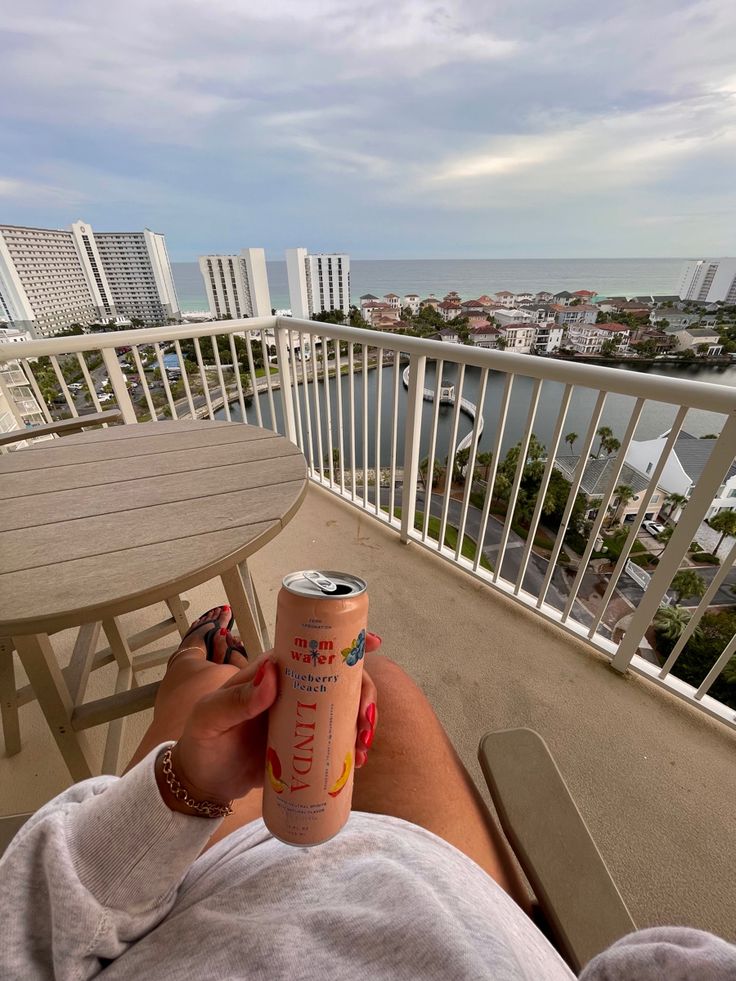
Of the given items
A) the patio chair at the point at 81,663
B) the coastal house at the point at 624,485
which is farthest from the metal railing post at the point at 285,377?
the coastal house at the point at 624,485

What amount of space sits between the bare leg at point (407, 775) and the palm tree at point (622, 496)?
4.55ft

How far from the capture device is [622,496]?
6.12ft

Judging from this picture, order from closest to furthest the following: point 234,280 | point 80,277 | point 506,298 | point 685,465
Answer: point 685,465
point 234,280
point 506,298
point 80,277

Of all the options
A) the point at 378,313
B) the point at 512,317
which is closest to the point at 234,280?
the point at 378,313

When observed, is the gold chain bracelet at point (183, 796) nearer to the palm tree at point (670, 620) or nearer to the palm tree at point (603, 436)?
the palm tree at point (603, 436)

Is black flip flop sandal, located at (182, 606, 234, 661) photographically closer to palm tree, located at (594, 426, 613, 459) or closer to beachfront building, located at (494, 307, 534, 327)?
palm tree, located at (594, 426, 613, 459)

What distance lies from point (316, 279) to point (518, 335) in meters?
2.83

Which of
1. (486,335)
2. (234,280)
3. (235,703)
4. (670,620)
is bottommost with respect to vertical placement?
(670,620)

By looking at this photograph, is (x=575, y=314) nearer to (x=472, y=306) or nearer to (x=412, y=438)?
(x=472, y=306)

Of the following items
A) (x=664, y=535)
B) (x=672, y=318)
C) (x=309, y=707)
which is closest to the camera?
(x=309, y=707)

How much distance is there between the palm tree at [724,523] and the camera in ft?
4.82

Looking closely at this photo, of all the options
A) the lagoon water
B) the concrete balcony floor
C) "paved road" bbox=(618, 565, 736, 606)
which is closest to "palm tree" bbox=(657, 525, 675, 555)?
"paved road" bbox=(618, 565, 736, 606)

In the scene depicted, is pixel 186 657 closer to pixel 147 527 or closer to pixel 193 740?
pixel 147 527

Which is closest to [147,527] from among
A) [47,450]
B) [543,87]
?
[47,450]
